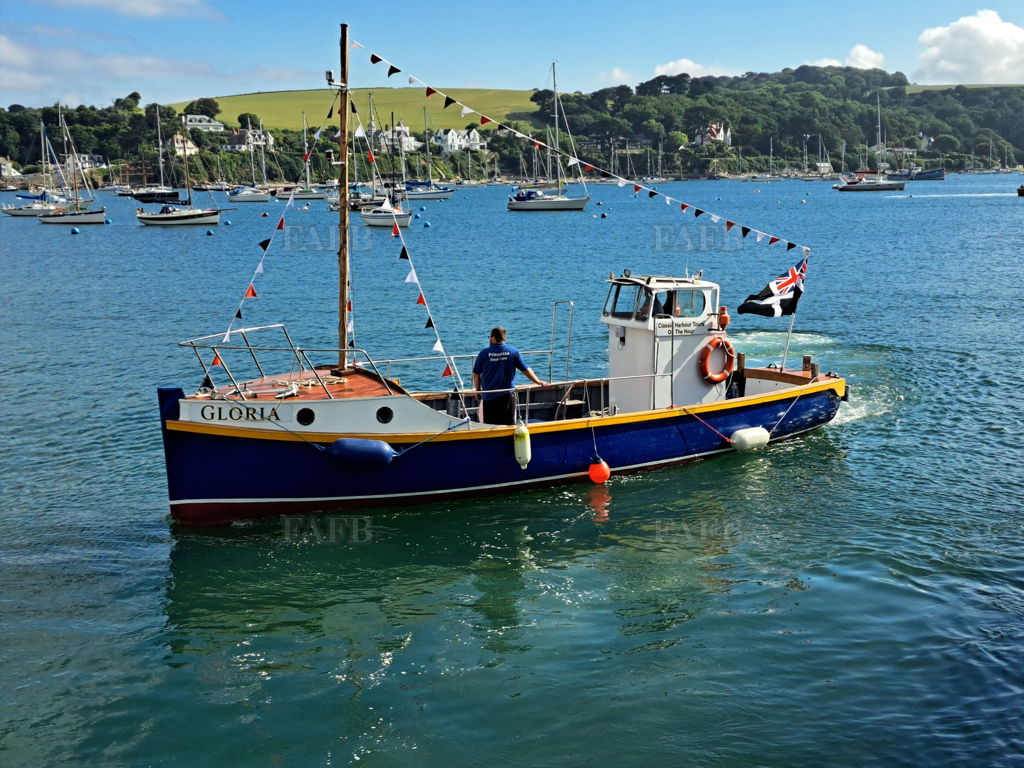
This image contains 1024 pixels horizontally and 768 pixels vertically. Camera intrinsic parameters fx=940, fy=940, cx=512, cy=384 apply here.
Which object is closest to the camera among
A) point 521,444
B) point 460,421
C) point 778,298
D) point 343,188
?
point 460,421

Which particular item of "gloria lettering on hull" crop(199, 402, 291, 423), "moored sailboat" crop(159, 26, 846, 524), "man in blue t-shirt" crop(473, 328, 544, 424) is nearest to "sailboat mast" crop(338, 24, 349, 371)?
"moored sailboat" crop(159, 26, 846, 524)

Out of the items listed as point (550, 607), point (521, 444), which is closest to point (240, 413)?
point (521, 444)

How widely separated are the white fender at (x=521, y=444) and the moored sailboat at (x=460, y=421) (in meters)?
0.02

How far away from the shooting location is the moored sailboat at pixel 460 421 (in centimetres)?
1423

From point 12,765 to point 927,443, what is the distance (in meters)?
16.8

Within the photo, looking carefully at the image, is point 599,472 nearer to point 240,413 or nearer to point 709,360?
point 709,360

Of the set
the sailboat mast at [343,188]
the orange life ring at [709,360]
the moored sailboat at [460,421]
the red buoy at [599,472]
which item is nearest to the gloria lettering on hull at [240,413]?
the moored sailboat at [460,421]

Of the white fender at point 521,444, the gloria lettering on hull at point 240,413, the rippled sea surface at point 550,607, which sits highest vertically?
the gloria lettering on hull at point 240,413

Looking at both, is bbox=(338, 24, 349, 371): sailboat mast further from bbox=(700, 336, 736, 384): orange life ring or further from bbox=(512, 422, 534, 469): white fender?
bbox=(700, 336, 736, 384): orange life ring

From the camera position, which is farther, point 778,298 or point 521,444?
point 778,298

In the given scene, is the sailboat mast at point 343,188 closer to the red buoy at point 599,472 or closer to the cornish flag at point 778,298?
the red buoy at point 599,472

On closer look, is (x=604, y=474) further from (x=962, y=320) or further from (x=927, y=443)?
(x=962, y=320)

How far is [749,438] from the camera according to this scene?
17.7 meters

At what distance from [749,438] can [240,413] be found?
30.4ft
